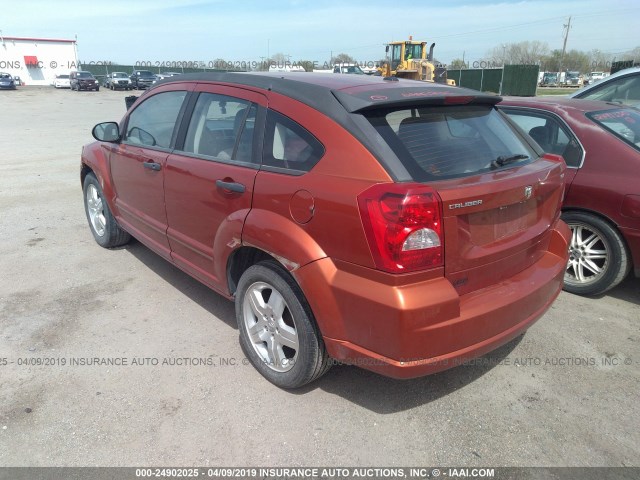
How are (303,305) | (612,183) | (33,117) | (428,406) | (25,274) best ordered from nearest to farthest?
(303,305), (428,406), (612,183), (25,274), (33,117)

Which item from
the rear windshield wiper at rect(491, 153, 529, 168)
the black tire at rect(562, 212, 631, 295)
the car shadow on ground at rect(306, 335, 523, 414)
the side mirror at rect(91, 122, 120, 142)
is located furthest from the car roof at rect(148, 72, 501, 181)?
the side mirror at rect(91, 122, 120, 142)

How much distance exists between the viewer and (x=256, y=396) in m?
2.94

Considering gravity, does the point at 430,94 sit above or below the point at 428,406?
above

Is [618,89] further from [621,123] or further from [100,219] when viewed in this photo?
[100,219]

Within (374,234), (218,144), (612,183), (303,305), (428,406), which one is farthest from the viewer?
(612,183)

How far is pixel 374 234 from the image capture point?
225 cm

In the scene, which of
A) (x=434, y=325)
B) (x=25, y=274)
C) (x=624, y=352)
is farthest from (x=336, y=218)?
(x=25, y=274)

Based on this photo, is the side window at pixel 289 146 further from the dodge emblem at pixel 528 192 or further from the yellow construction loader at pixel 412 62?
the yellow construction loader at pixel 412 62

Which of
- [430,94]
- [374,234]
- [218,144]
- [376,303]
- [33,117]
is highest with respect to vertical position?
[430,94]

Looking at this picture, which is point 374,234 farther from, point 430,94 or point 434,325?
point 430,94

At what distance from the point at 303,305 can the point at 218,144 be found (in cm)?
132

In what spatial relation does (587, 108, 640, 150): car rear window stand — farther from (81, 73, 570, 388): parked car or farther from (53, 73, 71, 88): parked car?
(53, 73, 71, 88): parked car

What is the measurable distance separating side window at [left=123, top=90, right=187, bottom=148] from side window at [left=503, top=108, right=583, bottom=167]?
293cm

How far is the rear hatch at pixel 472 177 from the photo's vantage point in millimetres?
2391
